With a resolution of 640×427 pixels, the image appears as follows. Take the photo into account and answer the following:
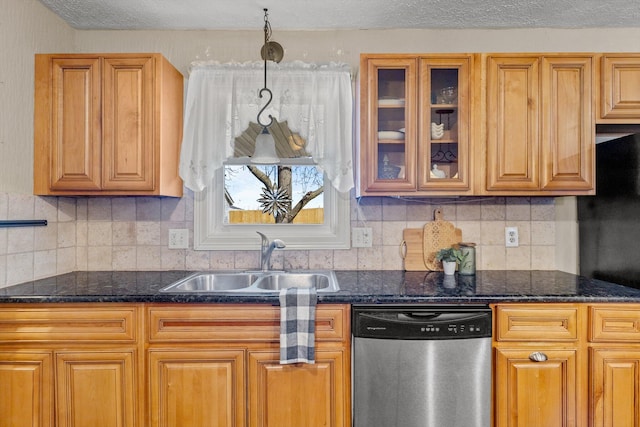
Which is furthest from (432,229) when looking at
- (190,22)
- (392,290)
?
(190,22)

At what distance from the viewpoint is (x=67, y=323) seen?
5.44 ft

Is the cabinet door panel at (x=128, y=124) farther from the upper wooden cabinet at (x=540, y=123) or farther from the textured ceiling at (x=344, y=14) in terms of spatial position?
the upper wooden cabinet at (x=540, y=123)

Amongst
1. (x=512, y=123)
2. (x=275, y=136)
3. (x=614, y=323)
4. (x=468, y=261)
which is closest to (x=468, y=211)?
(x=468, y=261)

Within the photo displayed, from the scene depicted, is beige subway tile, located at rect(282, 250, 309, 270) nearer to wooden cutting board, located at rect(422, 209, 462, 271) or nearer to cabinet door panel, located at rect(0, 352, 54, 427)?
wooden cutting board, located at rect(422, 209, 462, 271)

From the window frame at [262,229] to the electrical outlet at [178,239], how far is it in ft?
0.18

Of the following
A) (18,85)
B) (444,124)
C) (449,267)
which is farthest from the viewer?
(449,267)

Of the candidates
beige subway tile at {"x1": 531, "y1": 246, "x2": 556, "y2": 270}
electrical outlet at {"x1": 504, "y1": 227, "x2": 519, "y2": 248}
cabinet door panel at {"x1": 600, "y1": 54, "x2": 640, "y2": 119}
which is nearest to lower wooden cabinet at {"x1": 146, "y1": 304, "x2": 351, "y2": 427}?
electrical outlet at {"x1": 504, "y1": 227, "x2": 519, "y2": 248}

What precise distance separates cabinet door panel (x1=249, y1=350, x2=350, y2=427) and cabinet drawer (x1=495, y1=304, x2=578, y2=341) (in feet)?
2.47

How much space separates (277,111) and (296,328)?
122 cm

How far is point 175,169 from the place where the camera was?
2.23 metres

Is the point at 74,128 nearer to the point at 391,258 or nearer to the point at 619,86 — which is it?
the point at 391,258

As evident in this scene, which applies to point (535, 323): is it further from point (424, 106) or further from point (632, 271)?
point (424, 106)

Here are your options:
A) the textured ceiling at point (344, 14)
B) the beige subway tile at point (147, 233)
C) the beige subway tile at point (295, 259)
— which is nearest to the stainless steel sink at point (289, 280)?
the beige subway tile at point (295, 259)

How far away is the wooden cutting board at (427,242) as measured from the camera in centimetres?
229
